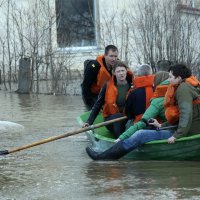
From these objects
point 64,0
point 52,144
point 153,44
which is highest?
point 64,0

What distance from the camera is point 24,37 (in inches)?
899

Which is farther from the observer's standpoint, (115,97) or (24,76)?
(24,76)

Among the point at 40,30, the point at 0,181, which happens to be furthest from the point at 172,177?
the point at 40,30

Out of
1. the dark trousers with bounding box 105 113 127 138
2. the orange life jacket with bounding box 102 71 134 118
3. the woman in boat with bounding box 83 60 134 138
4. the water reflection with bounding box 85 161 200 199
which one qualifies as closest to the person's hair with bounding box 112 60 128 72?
the woman in boat with bounding box 83 60 134 138

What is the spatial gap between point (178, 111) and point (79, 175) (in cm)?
155

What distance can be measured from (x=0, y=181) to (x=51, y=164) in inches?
52.8

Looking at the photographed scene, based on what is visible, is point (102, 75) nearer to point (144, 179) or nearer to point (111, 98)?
point (111, 98)

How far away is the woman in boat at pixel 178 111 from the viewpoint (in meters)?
8.59

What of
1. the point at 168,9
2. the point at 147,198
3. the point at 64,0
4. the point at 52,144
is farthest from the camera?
the point at 64,0

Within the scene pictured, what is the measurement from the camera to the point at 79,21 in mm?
25797

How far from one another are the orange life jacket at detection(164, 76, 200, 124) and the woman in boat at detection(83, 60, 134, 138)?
4.27 feet

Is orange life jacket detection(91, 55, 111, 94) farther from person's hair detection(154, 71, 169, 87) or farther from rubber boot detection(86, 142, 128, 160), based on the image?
rubber boot detection(86, 142, 128, 160)

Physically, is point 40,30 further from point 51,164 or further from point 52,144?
point 51,164

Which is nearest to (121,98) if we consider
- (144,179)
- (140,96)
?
(140,96)
